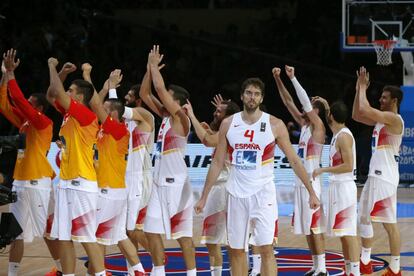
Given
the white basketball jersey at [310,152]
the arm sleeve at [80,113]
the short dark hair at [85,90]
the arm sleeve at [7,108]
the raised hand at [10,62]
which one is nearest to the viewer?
the arm sleeve at [80,113]

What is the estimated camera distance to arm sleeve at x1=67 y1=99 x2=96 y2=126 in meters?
9.57

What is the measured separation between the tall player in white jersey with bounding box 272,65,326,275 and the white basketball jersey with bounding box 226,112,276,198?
1722 mm

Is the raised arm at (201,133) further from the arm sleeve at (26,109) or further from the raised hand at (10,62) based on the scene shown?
the raised hand at (10,62)

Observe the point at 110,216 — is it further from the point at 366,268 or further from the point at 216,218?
the point at 366,268

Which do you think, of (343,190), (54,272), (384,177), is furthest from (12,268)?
(384,177)

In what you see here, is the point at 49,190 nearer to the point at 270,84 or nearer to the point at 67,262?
the point at 67,262

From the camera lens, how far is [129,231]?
1148 centimetres

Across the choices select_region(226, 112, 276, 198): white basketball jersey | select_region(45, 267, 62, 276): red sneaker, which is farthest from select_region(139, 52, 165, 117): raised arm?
select_region(45, 267, 62, 276): red sneaker

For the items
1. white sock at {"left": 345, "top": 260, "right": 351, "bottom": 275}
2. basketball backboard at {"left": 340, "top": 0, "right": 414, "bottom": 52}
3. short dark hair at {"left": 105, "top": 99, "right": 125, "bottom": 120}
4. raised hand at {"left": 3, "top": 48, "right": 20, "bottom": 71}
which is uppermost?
basketball backboard at {"left": 340, "top": 0, "right": 414, "bottom": 52}

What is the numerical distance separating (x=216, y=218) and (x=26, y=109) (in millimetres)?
2284

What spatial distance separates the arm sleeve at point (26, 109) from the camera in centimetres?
1036

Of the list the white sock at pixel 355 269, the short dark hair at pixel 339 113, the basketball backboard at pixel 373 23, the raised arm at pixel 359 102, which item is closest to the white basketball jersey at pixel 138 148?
the short dark hair at pixel 339 113

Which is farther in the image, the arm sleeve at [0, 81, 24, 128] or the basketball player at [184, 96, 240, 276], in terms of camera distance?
the arm sleeve at [0, 81, 24, 128]

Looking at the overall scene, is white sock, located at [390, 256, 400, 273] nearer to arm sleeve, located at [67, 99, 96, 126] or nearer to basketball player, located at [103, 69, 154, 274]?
basketball player, located at [103, 69, 154, 274]
